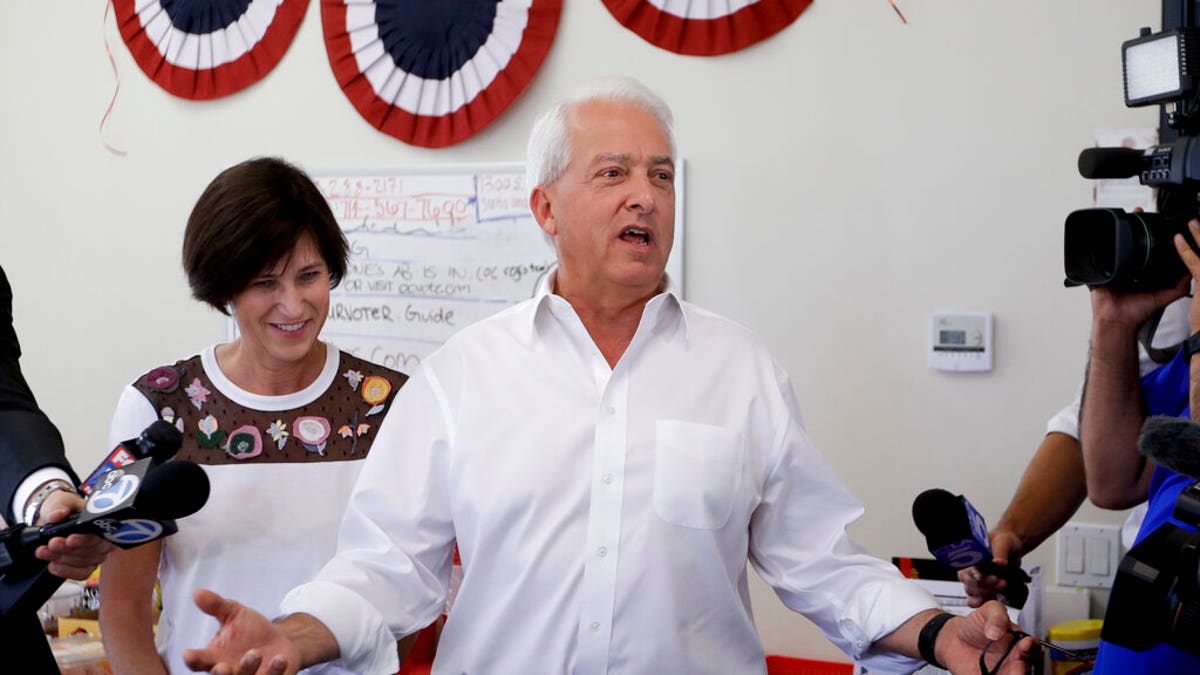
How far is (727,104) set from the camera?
2633 millimetres

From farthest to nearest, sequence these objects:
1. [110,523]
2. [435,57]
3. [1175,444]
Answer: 1. [435,57]
2. [110,523]
3. [1175,444]

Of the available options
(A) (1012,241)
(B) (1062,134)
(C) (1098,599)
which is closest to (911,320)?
(A) (1012,241)

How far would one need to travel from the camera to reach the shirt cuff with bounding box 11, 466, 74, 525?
1.52m

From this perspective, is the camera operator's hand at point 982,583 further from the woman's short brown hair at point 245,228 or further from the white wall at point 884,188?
the woman's short brown hair at point 245,228

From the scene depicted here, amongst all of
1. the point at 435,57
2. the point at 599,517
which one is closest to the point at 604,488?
the point at 599,517

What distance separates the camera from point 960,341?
95.4 inches

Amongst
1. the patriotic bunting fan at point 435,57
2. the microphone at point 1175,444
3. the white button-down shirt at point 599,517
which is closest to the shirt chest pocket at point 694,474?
the white button-down shirt at point 599,517

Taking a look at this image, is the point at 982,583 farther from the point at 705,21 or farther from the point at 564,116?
the point at 705,21

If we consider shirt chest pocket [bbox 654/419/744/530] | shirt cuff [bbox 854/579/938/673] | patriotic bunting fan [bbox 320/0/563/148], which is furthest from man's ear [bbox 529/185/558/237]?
patriotic bunting fan [bbox 320/0/563/148]

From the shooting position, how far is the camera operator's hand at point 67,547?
4.47 ft

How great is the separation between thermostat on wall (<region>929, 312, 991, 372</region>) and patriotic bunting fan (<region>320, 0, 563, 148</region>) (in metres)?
1.10

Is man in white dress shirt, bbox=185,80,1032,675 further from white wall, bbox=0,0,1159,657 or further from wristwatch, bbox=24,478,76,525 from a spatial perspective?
white wall, bbox=0,0,1159,657

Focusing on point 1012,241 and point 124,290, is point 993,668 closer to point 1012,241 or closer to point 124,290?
point 1012,241

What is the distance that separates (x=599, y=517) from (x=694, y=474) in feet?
0.46
